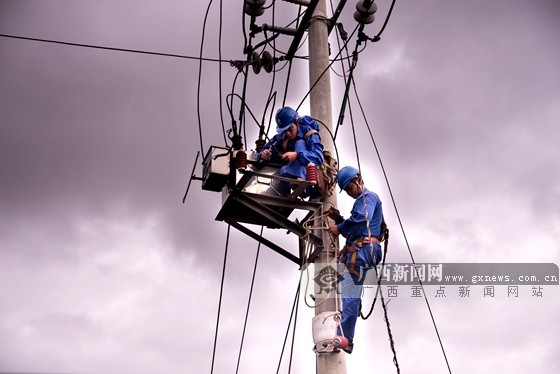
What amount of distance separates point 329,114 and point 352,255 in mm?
1779

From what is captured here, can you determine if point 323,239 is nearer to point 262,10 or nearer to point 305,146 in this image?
point 305,146

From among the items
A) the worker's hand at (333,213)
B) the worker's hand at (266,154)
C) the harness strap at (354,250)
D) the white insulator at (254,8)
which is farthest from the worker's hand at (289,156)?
the white insulator at (254,8)

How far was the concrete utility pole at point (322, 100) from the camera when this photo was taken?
26.6 ft

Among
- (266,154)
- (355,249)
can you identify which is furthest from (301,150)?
(355,249)

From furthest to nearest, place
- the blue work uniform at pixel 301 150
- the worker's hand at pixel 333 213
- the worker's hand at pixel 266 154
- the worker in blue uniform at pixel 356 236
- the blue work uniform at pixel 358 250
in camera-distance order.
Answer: the worker's hand at pixel 266 154, the blue work uniform at pixel 301 150, the worker's hand at pixel 333 213, the worker in blue uniform at pixel 356 236, the blue work uniform at pixel 358 250

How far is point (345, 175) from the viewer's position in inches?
358

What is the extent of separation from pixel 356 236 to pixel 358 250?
173 mm

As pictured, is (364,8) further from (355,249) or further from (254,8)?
(355,249)

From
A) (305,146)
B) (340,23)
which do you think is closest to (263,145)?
(305,146)

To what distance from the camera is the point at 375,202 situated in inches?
361

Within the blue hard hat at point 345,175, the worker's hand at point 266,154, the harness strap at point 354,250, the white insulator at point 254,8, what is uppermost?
A: the white insulator at point 254,8

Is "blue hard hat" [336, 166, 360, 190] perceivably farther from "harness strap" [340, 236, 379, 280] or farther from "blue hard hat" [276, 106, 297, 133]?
"blue hard hat" [276, 106, 297, 133]

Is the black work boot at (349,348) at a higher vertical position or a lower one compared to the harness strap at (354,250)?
lower

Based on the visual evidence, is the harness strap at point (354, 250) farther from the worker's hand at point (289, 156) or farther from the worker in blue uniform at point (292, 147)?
the worker's hand at point (289, 156)
